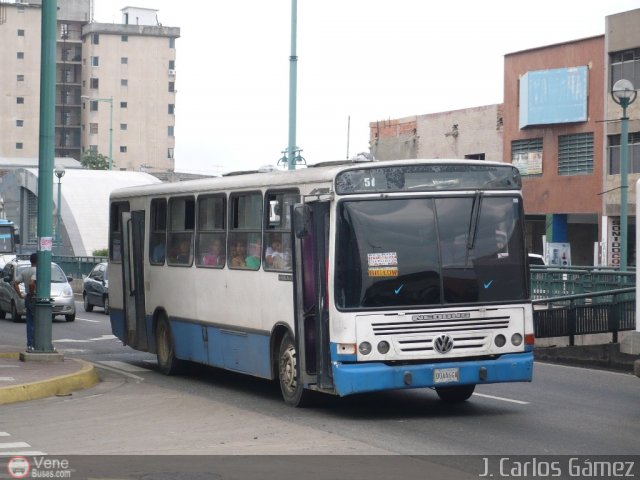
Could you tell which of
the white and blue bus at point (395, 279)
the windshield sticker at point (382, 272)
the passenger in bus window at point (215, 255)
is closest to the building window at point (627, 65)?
the passenger in bus window at point (215, 255)

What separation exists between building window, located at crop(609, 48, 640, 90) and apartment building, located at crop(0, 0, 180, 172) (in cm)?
9080

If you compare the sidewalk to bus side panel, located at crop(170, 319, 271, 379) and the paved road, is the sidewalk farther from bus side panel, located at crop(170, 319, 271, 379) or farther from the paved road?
bus side panel, located at crop(170, 319, 271, 379)

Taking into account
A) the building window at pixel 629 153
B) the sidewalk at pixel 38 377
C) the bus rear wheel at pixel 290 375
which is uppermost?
the building window at pixel 629 153

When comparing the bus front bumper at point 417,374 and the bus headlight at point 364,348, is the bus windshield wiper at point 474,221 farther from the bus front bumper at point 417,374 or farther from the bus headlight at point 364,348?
the bus headlight at point 364,348

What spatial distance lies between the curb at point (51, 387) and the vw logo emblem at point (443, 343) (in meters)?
5.62

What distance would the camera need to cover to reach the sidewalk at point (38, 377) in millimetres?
15664

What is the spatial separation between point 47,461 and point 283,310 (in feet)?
15.6

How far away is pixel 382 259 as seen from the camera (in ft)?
44.0

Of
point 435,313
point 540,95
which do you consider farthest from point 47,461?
point 540,95

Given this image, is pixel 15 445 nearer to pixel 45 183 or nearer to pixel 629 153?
pixel 45 183

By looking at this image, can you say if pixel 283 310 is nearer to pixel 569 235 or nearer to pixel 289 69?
pixel 289 69

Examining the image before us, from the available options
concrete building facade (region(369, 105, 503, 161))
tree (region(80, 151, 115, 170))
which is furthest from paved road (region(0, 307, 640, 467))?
tree (region(80, 151, 115, 170))

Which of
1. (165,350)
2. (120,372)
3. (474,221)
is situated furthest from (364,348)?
(120,372)

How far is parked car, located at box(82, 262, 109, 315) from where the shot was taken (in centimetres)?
3888
